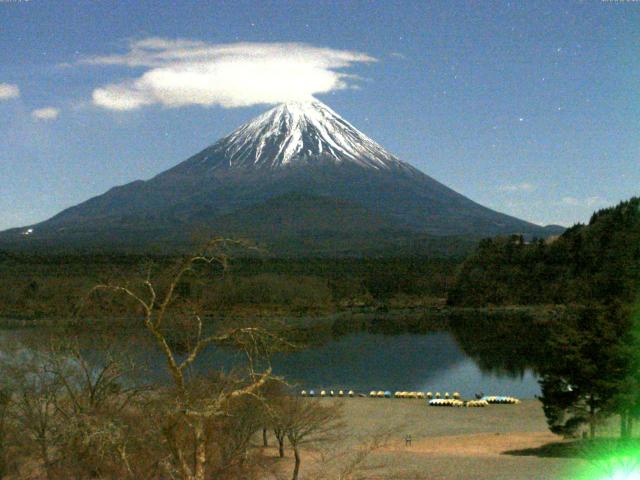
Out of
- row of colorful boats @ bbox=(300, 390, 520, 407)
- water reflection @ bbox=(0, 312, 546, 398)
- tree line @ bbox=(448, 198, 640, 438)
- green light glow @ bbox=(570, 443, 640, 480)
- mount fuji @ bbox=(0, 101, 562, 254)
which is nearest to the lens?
green light glow @ bbox=(570, 443, 640, 480)

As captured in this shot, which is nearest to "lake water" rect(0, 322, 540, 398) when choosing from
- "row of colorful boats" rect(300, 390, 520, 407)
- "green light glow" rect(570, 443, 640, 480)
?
"row of colorful boats" rect(300, 390, 520, 407)

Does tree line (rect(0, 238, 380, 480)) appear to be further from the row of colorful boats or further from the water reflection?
the row of colorful boats

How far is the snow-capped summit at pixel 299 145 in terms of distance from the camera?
19075 centimetres

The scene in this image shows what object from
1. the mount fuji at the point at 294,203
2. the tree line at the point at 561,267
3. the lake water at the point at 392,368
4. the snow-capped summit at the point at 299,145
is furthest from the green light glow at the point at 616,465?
the snow-capped summit at the point at 299,145

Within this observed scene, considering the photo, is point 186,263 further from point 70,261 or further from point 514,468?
point 70,261

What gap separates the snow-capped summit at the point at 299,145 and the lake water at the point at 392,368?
138 metres

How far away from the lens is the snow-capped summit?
7510 inches

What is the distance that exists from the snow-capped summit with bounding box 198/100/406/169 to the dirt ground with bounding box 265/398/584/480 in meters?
161

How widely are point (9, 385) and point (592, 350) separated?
1275 centimetres

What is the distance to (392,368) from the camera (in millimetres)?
42500

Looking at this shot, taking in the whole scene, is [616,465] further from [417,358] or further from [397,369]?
[417,358]

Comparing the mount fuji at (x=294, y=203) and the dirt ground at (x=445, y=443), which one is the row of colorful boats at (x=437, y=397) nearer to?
the dirt ground at (x=445, y=443)

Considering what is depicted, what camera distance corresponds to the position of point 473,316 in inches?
2864

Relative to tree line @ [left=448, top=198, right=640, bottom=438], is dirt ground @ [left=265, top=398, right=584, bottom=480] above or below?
below
